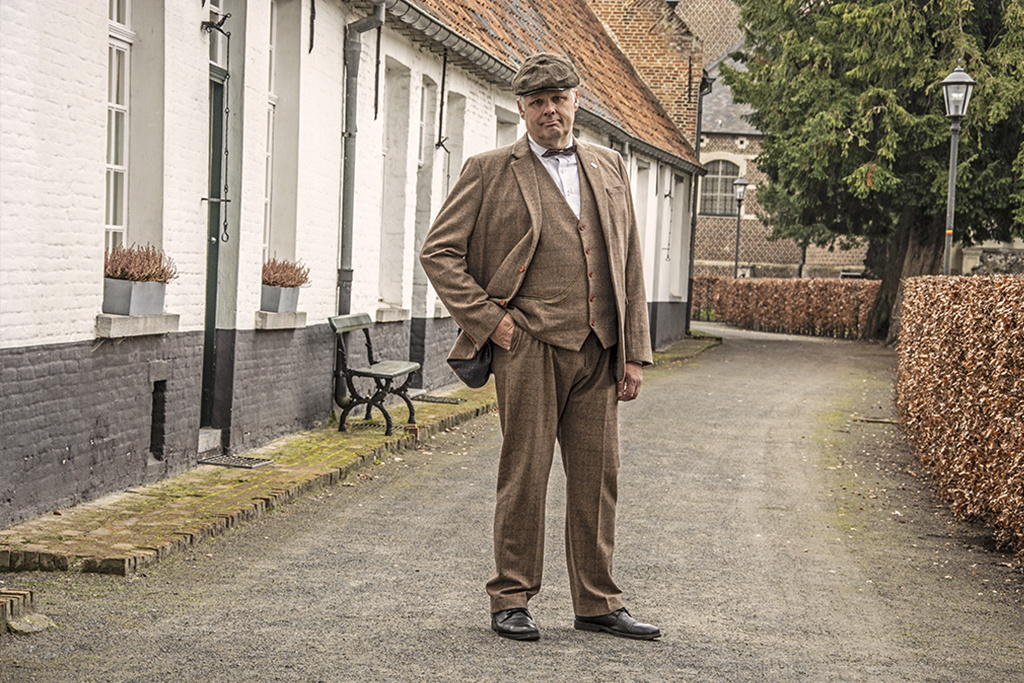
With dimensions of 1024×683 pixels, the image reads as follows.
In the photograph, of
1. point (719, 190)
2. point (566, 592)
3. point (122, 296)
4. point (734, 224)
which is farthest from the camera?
point (719, 190)

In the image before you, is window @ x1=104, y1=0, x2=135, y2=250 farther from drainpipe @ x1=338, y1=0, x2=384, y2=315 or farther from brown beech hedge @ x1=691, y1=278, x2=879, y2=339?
brown beech hedge @ x1=691, y1=278, x2=879, y2=339

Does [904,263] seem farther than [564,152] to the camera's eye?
Yes

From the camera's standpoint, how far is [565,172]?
4820mm

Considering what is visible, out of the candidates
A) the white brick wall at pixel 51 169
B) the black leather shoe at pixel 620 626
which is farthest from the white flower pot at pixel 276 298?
the black leather shoe at pixel 620 626

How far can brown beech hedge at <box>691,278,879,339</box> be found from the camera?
3491 centimetres

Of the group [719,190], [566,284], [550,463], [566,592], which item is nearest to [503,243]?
[566,284]

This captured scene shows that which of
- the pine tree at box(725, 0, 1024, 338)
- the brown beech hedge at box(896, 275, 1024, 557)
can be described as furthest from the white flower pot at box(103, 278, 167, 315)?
the pine tree at box(725, 0, 1024, 338)

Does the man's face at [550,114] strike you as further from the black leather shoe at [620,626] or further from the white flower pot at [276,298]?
the white flower pot at [276,298]

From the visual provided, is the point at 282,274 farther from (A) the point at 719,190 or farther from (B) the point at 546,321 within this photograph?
(A) the point at 719,190

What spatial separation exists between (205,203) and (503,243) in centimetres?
417

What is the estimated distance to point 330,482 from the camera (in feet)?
26.9

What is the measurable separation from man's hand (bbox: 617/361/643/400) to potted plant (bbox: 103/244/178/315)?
3.59 meters

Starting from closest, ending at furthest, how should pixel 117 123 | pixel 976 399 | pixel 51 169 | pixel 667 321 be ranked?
1. pixel 51 169
2. pixel 117 123
3. pixel 976 399
4. pixel 667 321

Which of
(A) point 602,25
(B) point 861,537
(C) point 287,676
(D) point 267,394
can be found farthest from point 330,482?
(A) point 602,25
